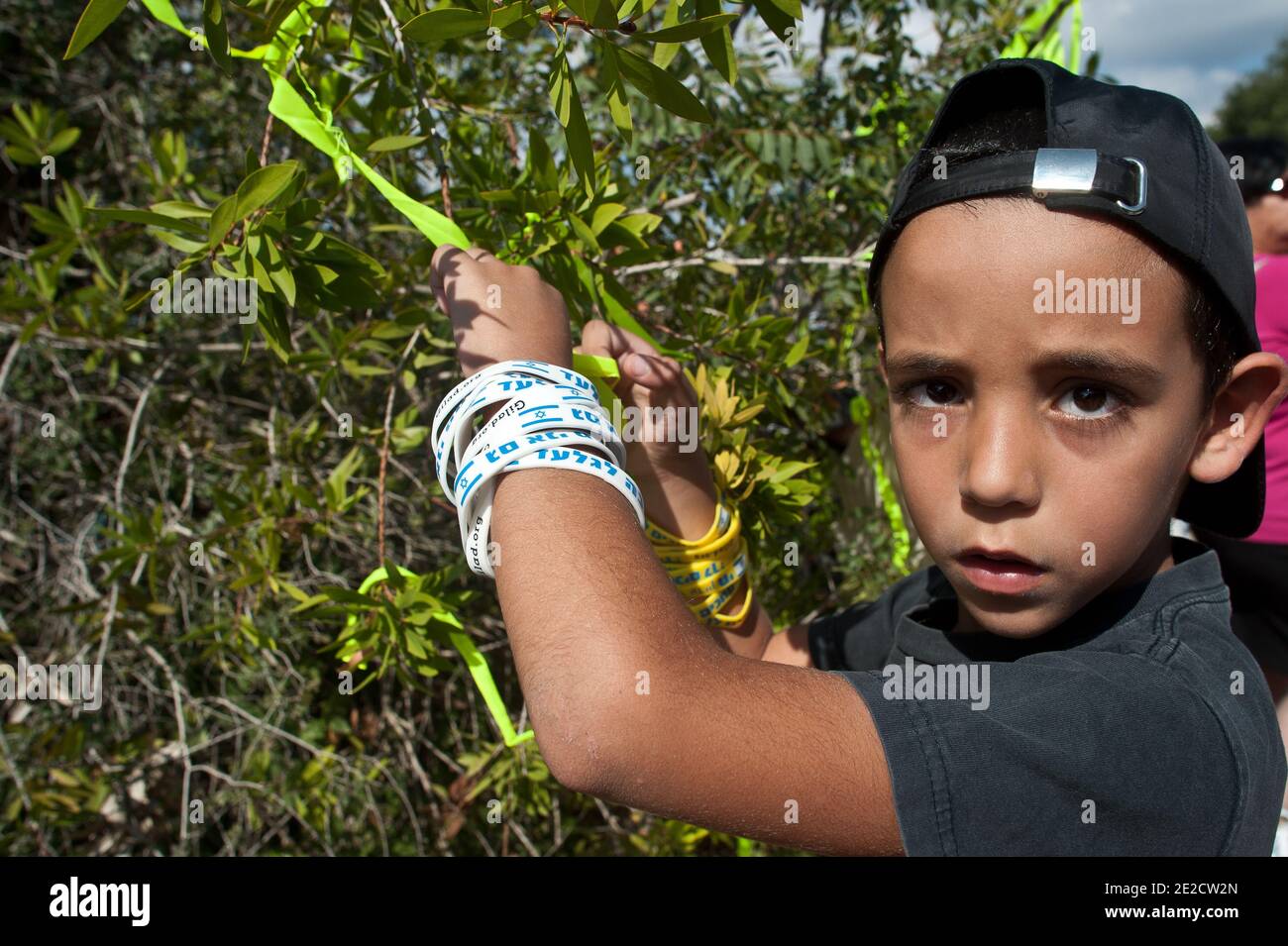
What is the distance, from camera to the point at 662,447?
1.30m

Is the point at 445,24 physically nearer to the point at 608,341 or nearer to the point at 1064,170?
the point at 608,341

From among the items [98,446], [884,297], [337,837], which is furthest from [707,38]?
[98,446]

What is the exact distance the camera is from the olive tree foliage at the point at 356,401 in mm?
1427

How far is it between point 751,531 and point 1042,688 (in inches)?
30.6

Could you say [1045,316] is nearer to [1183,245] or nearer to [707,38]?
[1183,245]

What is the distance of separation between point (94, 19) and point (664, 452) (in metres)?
0.79

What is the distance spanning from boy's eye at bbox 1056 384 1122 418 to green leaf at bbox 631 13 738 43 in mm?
458

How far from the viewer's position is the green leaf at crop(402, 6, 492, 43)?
83cm

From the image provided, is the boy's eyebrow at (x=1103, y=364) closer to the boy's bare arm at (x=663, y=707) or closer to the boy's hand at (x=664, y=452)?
the boy's bare arm at (x=663, y=707)

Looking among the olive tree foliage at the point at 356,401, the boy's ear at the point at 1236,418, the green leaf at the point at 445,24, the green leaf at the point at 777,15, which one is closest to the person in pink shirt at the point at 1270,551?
the olive tree foliage at the point at 356,401

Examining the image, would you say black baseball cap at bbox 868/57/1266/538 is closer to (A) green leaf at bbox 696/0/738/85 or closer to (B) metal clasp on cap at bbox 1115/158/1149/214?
(B) metal clasp on cap at bbox 1115/158/1149/214

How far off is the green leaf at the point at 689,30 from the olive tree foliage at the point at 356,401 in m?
0.37

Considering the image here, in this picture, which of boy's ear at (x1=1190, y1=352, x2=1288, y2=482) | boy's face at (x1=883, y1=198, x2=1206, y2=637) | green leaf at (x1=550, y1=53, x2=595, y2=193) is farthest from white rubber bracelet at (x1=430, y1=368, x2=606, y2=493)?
boy's ear at (x1=1190, y1=352, x2=1288, y2=482)

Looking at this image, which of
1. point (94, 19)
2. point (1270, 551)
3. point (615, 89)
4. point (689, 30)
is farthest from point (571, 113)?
point (1270, 551)
